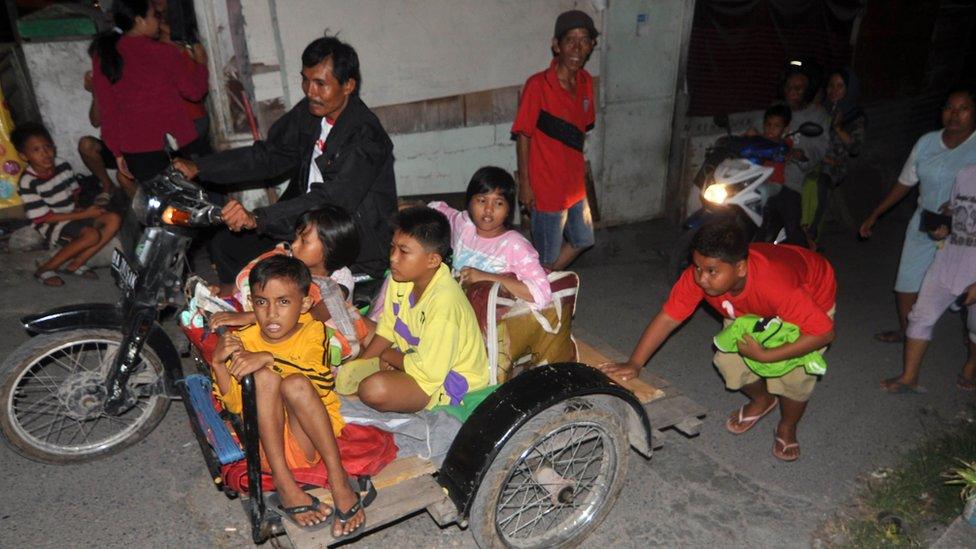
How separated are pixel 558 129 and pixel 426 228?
2.47m

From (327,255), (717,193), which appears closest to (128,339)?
(327,255)

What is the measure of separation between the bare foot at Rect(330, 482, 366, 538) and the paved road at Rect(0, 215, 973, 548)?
0.83 metres

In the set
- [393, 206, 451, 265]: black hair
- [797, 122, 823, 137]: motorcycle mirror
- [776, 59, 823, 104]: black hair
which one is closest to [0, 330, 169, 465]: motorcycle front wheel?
[393, 206, 451, 265]: black hair

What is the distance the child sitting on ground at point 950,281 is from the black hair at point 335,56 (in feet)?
11.9

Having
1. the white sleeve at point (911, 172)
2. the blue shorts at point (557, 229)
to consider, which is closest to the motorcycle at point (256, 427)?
the blue shorts at point (557, 229)

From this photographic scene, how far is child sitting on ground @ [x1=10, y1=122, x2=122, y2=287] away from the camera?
5480 mm

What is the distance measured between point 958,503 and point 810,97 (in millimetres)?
3674

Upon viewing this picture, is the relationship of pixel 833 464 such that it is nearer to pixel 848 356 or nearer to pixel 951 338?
pixel 848 356

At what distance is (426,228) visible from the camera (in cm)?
292

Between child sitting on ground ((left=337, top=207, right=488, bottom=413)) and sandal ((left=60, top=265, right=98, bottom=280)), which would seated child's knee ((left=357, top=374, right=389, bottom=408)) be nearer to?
child sitting on ground ((left=337, top=207, right=488, bottom=413))

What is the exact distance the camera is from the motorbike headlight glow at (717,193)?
5.45 m

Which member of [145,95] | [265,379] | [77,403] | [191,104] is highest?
[145,95]

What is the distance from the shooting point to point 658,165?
761 centimetres

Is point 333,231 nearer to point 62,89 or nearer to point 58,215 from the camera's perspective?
point 58,215
